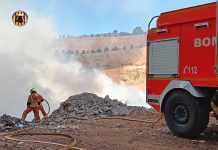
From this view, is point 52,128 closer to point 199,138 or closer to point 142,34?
point 199,138

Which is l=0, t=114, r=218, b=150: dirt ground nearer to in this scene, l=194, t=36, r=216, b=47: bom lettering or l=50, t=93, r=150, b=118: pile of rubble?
l=194, t=36, r=216, b=47: bom lettering

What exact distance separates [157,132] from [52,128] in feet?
8.61

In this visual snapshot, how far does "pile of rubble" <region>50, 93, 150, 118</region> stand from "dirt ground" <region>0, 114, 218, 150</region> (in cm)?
266

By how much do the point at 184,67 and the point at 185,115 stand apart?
99 cm

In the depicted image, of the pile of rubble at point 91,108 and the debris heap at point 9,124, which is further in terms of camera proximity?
the pile of rubble at point 91,108

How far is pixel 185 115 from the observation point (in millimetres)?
9320

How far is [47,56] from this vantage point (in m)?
50.7

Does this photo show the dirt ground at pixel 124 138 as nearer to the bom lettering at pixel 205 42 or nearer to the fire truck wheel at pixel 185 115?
the fire truck wheel at pixel 185 115

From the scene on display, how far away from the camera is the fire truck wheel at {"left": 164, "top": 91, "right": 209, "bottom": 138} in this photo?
8984 millimetres

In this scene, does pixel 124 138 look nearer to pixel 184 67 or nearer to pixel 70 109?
pixel 184 67

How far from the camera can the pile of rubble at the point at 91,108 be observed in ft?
47.5

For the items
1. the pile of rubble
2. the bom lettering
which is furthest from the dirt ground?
the pile of rubble

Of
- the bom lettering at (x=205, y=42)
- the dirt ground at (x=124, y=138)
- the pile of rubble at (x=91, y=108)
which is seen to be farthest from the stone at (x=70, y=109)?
the bom lettering at (x=205, y=42)

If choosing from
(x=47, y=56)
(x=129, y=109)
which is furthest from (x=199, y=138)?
(x=47, y=56)
